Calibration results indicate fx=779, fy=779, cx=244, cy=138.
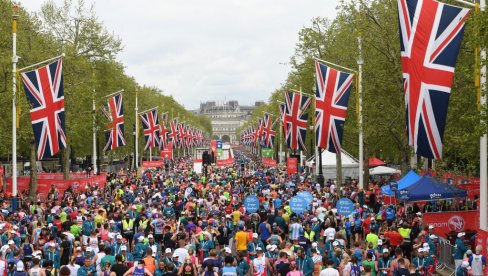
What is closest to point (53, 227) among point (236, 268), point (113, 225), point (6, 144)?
point (113, 225)

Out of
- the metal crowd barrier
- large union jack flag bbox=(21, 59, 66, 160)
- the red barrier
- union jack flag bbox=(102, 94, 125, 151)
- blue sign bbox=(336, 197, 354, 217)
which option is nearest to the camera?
the red barrier

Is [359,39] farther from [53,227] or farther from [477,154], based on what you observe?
[53,227]

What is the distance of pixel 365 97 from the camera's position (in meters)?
33.2

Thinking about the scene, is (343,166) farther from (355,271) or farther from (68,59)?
(355,271)

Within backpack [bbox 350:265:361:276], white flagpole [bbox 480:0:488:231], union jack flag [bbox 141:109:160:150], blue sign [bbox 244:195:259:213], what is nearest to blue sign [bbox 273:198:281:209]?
blue sign [bbox 244:195:259:213]

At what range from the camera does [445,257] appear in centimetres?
2033

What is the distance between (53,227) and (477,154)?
12.8 metres

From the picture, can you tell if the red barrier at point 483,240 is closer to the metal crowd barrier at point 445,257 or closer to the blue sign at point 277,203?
the metal crowd barrier at point 445,257

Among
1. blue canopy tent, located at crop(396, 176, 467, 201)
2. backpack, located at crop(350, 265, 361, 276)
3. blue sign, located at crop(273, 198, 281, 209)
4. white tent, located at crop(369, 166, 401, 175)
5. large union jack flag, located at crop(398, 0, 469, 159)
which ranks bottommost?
backpack, located at crop(350, 265, 361, 276)

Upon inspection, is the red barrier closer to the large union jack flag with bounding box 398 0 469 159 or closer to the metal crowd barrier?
the large union jack flag with bounding box 398 0 469 159

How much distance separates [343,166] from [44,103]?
89.1 ft

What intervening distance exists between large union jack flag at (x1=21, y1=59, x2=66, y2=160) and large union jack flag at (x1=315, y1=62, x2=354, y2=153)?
1006 centimetres

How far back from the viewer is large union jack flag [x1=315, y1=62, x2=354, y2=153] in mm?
29797

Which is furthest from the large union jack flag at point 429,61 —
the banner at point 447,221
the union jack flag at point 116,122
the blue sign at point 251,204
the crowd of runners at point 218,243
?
the union jack flag at point 116,122
